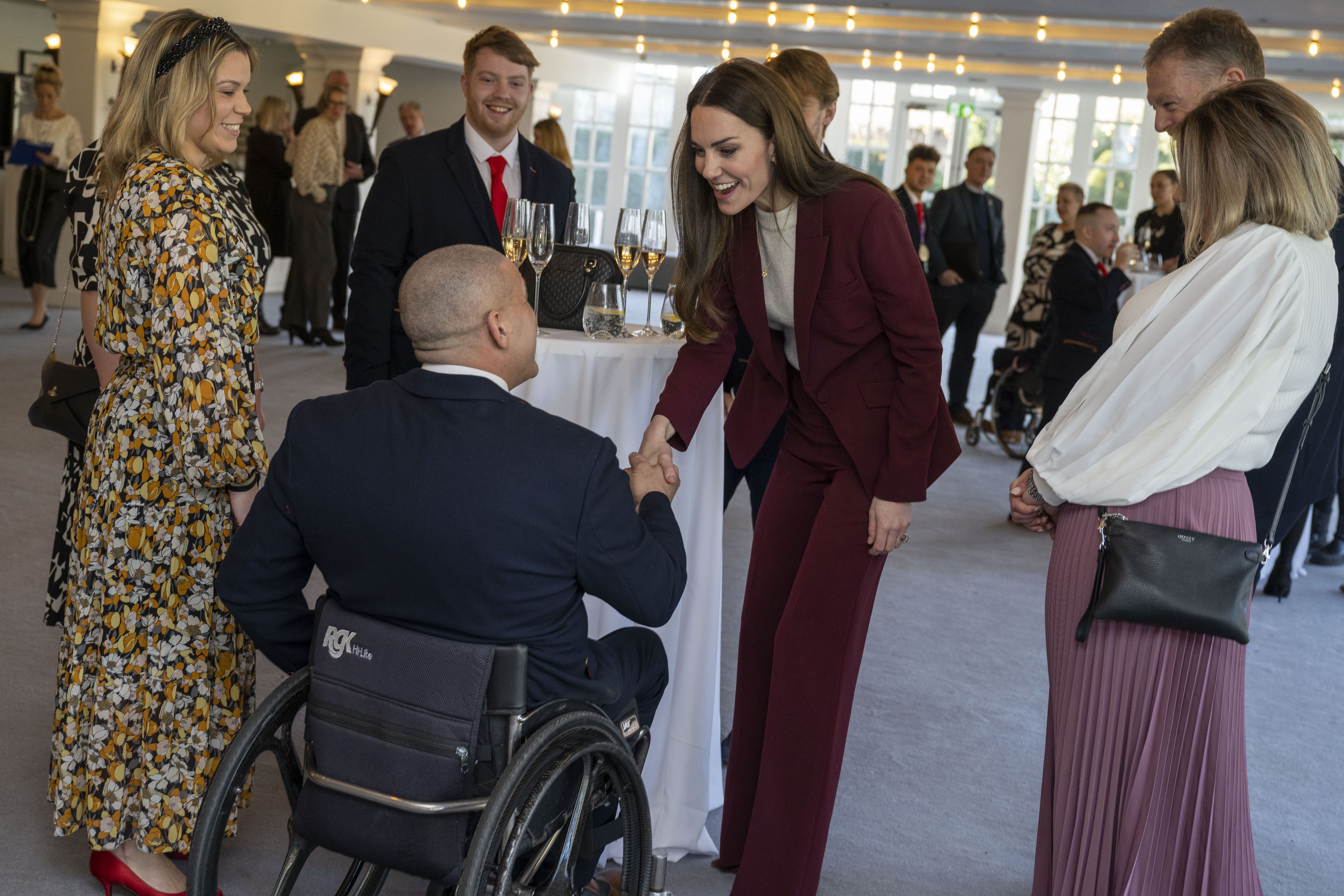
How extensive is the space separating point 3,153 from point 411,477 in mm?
16109

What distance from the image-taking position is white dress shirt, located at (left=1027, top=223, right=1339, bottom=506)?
1.84 m

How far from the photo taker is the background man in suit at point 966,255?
7992 millimetres

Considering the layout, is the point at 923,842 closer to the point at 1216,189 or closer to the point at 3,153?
the point at 1216,189

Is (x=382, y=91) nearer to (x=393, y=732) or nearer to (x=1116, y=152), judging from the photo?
(x=1116, y=152)

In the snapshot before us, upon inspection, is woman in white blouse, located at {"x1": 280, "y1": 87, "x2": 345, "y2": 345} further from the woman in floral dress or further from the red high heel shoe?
the red high heel shoe

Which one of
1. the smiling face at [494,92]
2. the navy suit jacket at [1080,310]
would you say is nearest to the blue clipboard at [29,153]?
the smiling face at [494,92]

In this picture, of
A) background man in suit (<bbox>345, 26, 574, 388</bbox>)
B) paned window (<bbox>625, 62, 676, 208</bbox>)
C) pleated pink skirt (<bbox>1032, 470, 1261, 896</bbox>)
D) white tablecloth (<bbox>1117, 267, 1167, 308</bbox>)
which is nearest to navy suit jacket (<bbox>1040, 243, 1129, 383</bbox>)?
white tablecloth (<bbox>1117, 267, 1167, 308</bbox>)

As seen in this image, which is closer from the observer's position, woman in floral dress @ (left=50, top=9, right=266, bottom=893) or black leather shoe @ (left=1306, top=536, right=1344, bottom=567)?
woman in floral dress @ (left=50, top=9, right=266, bottom=893)

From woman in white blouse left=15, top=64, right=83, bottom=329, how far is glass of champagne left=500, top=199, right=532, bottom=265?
7687mm

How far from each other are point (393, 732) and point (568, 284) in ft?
4.55

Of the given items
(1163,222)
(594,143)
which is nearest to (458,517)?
(1163,222)

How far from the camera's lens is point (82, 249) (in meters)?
2.39

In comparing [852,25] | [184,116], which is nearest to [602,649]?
[184,116]

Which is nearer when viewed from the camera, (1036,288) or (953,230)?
(1036,288)
